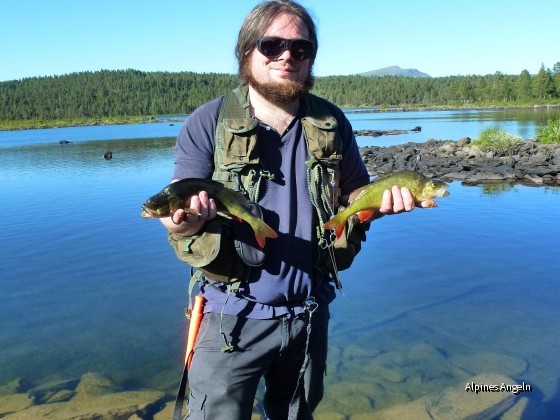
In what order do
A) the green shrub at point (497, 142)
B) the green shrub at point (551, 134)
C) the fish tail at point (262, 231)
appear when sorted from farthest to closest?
1. the green shrub at point (551, 134)
2. the green shrub at point (497, 142)
3. the fish tail at point (262, 231)

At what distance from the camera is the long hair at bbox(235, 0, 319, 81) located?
3666 mm

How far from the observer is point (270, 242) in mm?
3543

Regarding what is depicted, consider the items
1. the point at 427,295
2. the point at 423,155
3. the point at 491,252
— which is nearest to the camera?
the point at 427,295

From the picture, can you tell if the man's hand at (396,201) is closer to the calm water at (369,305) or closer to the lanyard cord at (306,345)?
the lanyard cord at (306,345)

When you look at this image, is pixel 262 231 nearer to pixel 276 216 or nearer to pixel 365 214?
pixel 276 216

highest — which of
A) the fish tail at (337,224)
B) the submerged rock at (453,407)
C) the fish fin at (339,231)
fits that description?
the fish tail at (337,224)

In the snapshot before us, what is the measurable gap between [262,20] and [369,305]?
Answer: 6.83 meters

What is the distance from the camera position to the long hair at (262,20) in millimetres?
3666

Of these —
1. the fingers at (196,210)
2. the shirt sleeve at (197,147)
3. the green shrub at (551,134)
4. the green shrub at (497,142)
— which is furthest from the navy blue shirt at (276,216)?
the green shrub at (551,134)

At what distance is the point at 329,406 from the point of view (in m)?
6.48

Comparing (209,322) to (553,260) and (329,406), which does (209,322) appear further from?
(553,260)

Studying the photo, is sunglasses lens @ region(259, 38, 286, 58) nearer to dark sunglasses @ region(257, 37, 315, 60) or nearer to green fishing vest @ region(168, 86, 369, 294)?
dark sunglasses @ region(257, 37, 315, 60)

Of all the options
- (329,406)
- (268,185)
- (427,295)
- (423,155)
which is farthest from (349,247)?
(423,155)

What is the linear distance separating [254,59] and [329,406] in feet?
15.3
